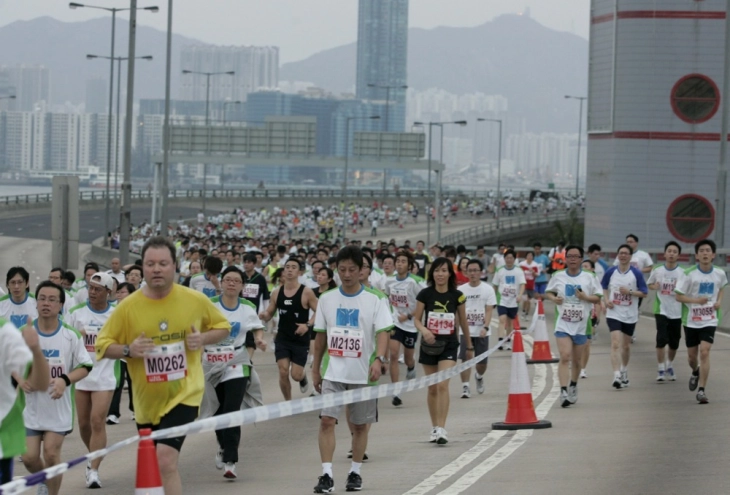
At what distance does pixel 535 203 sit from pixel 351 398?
110m

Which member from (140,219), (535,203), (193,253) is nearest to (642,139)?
(193,253)

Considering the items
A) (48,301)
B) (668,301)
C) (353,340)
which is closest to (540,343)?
(668,301)

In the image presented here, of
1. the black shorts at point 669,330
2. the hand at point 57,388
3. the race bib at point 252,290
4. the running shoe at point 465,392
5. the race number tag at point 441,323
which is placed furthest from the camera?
the black shorts at point 669,330

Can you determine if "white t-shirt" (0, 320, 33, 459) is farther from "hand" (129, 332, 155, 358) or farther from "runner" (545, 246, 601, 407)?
"runner" (545, 246, 601, 407)

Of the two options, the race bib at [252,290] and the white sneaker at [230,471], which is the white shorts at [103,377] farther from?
the race bib at [252,290]

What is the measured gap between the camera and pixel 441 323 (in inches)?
558

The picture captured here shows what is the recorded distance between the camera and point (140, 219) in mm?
101062

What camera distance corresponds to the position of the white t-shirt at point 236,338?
41.0 feet

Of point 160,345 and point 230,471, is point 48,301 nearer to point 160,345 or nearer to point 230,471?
point 160,345

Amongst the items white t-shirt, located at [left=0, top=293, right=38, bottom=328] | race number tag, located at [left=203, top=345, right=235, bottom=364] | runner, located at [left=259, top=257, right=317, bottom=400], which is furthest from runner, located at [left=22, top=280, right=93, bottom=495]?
runner, located at [left=259, top=257, right=317, bottom=400]

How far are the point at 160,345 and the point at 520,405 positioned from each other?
21.3 ft

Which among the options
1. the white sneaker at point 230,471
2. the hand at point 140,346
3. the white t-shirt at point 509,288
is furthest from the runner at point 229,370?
the white t-shirt at point 509,288

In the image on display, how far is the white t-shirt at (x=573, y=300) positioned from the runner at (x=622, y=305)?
1.43 meters

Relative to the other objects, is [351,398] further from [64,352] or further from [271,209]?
[271,209]
